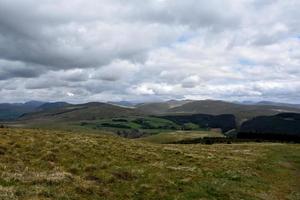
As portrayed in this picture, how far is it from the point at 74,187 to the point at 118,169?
649 cm

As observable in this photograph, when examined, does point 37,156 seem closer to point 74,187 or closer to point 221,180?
point 74,187

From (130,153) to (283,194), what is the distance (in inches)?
584

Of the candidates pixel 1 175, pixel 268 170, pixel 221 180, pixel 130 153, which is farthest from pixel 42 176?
pixel 268 170

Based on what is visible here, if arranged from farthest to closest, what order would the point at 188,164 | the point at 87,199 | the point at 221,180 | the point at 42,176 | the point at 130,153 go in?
the point at 130,153, the point at 188,164, the point at 221,180, the point at 42,176, the point at 87,199

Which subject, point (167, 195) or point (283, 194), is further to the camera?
point (283, 194)

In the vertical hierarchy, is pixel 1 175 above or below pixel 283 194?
above

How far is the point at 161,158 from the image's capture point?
3347cm

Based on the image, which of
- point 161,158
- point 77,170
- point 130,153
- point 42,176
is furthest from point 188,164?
point 42,176

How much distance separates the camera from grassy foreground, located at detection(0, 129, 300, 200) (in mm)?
18391

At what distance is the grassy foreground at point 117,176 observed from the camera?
18.4 m

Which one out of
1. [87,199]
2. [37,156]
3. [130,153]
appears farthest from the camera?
[130,153]

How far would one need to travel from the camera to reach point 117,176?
22.7m

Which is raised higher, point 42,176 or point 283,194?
point 42,176

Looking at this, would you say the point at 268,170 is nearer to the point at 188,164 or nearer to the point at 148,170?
the point at 188,164
